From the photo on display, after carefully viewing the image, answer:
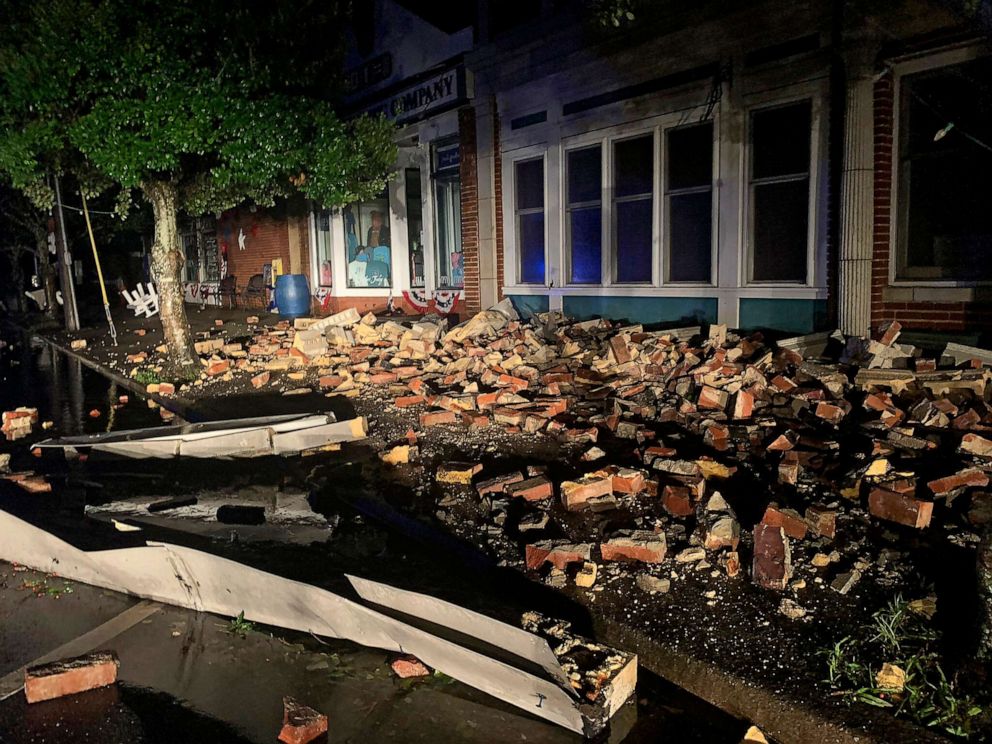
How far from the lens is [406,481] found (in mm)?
5633

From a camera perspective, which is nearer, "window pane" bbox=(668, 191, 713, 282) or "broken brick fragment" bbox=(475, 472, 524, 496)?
"broken brick fragment" bbox=(475, 472, 524, 496)

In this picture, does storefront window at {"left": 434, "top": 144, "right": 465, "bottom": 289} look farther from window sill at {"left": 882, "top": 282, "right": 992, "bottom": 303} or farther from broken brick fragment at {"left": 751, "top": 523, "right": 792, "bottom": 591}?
broken brick fragment at {"left": 751, "top": 523, "right": 792, "bottom": 591}

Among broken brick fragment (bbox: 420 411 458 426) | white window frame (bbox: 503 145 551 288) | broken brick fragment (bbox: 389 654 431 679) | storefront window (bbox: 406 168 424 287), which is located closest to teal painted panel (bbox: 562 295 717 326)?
white window frame (bbox: 503 145 551 288)

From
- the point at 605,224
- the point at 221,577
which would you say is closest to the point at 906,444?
the point at 221,577

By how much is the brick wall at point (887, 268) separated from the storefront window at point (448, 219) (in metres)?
8.12

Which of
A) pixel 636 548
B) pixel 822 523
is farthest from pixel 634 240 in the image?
pixel 636 548

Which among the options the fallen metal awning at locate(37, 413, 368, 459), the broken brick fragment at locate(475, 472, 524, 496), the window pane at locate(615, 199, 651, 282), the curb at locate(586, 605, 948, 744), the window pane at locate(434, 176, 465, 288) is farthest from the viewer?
the window pane at locate(434, 176, 465, 288)

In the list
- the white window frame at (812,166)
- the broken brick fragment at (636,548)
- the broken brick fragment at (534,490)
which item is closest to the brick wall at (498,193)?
the white window frame at (812,166)

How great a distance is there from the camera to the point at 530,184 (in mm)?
12516

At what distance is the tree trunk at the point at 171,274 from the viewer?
32.9ft

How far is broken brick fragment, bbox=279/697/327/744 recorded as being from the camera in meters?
2.65

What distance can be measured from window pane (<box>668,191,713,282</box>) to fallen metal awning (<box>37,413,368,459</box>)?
570cm

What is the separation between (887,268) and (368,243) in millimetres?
11815

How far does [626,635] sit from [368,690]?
119 cm
